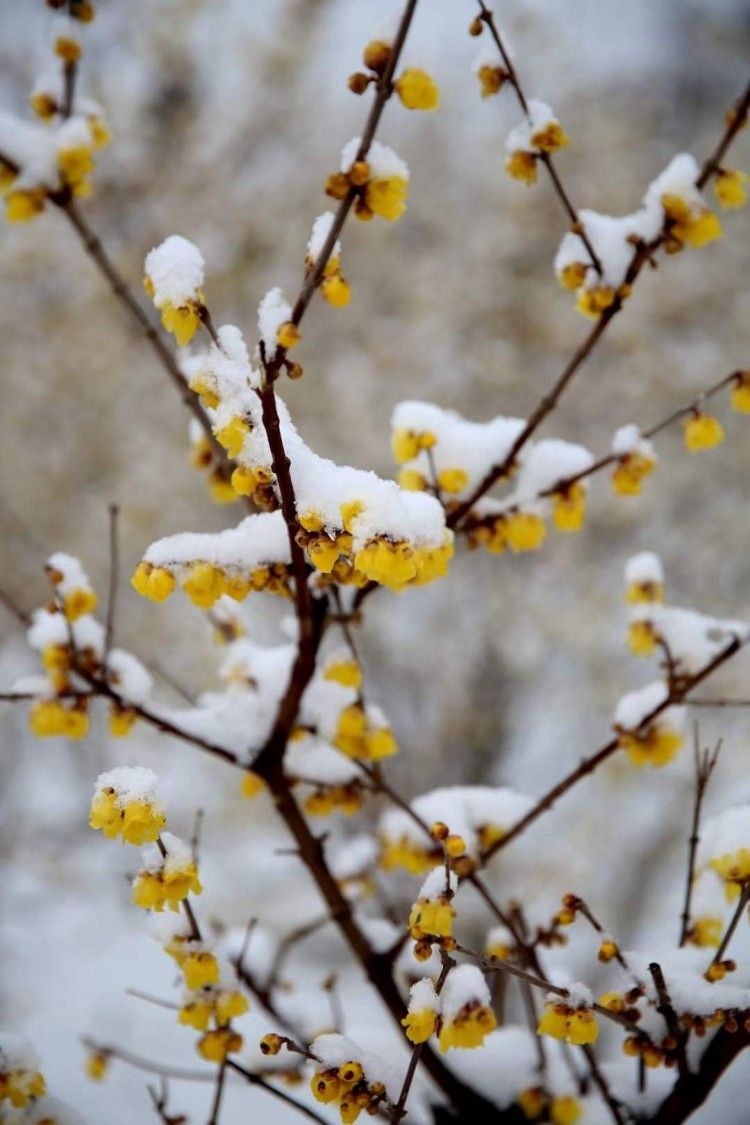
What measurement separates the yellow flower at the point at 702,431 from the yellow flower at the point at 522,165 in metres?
0.21

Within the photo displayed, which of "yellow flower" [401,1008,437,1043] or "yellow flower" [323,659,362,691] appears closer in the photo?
"yellow flower" [401,1008,437,1043]

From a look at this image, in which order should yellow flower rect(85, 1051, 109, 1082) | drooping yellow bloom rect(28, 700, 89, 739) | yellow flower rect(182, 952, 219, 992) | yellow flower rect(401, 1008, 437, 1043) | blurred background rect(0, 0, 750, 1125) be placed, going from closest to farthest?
yellow flower rect(401, 1008, 437, 1043)
yellow flower rect(182, 952, 219, 992)
drooping yellow bloom rect(28, 700, 89, 739)
yellow flower rect(85, 1051, 109, 1082)
blurred background rect(0, 0, 750, 1125)

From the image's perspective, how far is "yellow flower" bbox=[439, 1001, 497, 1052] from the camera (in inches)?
18.4

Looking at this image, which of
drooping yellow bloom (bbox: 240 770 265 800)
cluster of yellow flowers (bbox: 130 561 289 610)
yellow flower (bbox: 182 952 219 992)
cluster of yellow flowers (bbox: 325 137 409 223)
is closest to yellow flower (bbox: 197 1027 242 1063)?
yellow flower (bbox: 182 952 219 992)

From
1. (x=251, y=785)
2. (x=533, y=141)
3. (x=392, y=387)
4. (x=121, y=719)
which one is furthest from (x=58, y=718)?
(x=392, y=387)

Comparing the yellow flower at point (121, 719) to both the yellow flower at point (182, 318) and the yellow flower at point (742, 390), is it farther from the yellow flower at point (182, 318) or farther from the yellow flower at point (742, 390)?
the yellow flower at point (742, 390)

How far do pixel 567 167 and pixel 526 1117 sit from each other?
172 cm

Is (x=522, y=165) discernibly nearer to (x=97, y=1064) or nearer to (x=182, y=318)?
(x=182, y=318)

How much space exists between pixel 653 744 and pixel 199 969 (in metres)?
0.37

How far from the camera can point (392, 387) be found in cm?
192

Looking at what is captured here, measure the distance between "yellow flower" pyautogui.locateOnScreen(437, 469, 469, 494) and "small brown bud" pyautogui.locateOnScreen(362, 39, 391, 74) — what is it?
256 millimetres

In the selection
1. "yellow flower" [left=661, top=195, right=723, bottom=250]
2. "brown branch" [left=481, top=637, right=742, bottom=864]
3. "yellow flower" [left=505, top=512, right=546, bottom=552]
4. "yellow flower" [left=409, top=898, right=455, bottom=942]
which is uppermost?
"yellow flower" [left=661, top=195, right=723, bottom=250]

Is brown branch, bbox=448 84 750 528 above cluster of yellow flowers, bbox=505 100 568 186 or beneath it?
beneath

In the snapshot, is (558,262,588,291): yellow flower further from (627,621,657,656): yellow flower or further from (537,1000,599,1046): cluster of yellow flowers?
(537,1000,599,1046): cluster of yellow flowers
